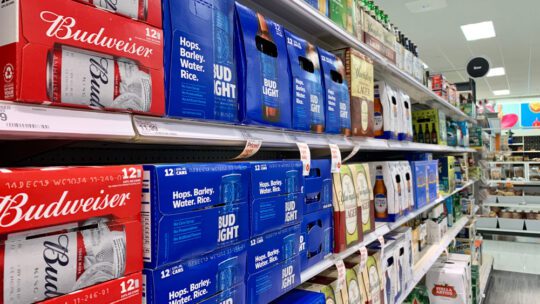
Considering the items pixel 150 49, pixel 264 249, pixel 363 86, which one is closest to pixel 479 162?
pixel 363 86

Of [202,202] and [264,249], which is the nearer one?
[202,202]

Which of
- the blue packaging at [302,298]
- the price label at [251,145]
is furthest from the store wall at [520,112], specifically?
the price label at [251,145]

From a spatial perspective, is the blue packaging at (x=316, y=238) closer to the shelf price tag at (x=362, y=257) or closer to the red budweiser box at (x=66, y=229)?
the shelf price tag at (x=362, y=257)

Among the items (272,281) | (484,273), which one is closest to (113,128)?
(272,281)

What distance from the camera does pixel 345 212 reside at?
5.03 ft

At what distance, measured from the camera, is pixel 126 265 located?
68 cm

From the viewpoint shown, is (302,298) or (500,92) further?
(500,92)

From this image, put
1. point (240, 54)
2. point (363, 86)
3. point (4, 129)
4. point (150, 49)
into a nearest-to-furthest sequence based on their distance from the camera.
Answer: point (4, 129)
point (150, 49)
point (240, 54)
point (363, 86)

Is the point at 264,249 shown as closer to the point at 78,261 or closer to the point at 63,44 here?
the point at 78,261

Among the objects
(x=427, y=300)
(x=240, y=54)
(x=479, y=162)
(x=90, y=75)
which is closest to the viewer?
(x=90, y=75)

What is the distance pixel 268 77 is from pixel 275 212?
37 cm

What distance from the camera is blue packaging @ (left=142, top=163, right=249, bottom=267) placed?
0.74 m

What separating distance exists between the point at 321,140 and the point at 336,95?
221mm

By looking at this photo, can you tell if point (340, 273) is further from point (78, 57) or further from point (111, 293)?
point (78, 57)
